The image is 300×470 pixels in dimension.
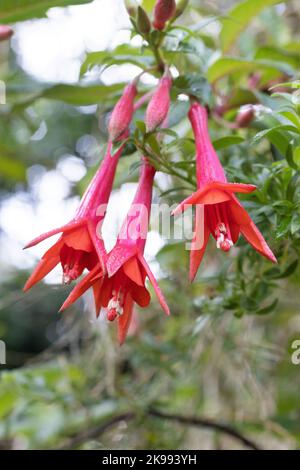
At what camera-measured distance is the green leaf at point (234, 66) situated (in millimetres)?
788

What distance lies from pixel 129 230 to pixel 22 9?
1.48ft

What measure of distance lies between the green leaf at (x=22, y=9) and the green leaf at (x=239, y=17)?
0.28 metres

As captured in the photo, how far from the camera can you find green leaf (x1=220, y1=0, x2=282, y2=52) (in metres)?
0.90

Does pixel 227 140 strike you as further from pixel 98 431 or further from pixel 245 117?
pixel 98 431

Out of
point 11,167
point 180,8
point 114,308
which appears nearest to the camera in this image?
point 114,308

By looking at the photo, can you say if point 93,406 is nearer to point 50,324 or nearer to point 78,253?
point 78,253

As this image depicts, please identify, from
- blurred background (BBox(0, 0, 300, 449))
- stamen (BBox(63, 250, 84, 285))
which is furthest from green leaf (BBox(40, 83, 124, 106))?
stamen (BBox(63, 250, 84, 285))

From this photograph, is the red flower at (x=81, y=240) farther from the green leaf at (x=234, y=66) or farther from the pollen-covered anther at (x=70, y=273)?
the green leaf at (x=234, y=66)

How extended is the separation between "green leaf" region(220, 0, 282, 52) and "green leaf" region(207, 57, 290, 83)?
68 millimetres

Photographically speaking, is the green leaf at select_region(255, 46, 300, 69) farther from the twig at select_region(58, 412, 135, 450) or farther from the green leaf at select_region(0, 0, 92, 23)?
the twig at select_region(58, 412, 135, 450)

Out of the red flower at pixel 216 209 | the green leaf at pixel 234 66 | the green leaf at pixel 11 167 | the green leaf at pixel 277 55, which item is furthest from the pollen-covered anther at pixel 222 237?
the green leaf at pixel 11 167

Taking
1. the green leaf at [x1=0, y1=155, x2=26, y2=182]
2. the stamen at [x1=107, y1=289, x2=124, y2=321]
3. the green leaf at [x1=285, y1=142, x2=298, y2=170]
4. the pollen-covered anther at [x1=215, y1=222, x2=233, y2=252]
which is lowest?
the green leaf at [x1=0, y1=155, x2=26, y2=182]

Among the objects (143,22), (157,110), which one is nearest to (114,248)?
(157,110)

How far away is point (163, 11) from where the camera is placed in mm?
626
